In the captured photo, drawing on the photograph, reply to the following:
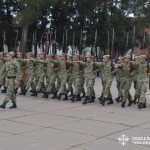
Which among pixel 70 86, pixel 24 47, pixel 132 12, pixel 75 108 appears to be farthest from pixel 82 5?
pixel 75 108

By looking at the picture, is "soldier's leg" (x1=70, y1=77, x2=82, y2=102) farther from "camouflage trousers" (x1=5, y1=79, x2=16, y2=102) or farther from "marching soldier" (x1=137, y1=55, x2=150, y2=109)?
"camouflage trousers" (x1=5, y1=79, x2=16, y2=102)

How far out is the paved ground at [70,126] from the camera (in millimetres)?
8250

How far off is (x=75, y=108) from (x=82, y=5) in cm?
2298

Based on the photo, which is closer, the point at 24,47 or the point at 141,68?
the point at 141,68

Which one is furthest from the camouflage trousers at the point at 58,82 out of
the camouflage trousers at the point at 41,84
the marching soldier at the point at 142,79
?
the marching soldier at the point at 142,79

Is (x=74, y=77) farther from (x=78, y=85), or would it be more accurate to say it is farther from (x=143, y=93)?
(x=143, y=93)

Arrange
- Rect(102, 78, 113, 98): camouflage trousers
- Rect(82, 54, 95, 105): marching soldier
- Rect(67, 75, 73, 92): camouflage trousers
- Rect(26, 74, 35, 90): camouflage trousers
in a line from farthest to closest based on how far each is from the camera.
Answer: Rect(26, 74, 35, 90): camouflage trousers < Rect(67, 75, 73, 92): camouflage trousers < Rect(82, 54, 95, 105): marching soldier < Rect(102, 78, 113, 98): camouflage trousers

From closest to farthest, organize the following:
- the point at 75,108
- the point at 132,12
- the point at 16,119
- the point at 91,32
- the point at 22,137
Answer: the point at 22,137, the point at 16,119, the point at 75,108, the point at 91,32, the point at 132,12

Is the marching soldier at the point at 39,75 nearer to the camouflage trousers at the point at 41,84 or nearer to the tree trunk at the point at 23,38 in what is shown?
the camouflage trousers at the point at 41,84

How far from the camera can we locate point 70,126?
10.1 meters

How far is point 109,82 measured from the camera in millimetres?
14156

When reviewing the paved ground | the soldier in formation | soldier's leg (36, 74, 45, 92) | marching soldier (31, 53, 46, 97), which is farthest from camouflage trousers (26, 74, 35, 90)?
the paved ground

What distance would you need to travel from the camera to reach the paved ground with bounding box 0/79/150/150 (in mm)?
8250

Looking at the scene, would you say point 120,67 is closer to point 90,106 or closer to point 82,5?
point 90,106
